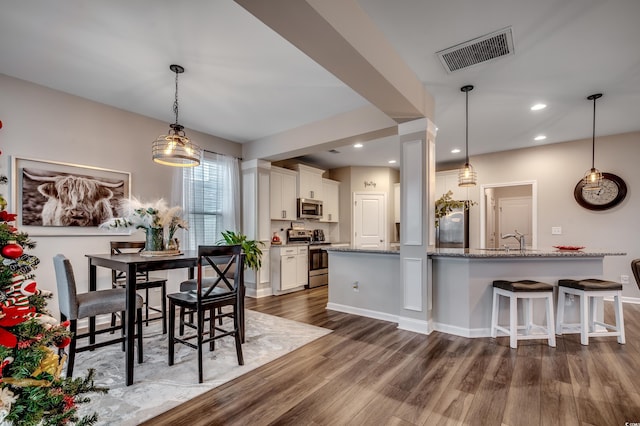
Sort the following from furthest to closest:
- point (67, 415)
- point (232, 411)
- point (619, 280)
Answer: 1. point (619, 280)
2. point (232, 411)
3. point (67, 415)

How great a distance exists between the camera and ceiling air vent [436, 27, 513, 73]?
96.2 inches

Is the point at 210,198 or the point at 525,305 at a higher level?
the point at 210,198

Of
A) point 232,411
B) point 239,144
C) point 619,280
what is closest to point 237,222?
point 239,144

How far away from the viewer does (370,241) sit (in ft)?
24.0

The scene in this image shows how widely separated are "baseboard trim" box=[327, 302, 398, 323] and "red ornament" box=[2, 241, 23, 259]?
3.56 meters

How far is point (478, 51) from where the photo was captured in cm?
264

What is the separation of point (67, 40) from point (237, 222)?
325 cm

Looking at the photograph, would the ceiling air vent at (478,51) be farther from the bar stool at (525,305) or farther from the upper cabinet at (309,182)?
the upper cabinet at (309,182)

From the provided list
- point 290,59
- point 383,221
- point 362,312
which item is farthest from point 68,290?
point 383,221

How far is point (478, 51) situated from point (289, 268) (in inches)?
166

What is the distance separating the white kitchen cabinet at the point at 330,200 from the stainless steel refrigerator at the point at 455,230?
7.93 feet

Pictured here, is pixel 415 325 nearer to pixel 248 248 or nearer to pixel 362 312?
pixel 362 312

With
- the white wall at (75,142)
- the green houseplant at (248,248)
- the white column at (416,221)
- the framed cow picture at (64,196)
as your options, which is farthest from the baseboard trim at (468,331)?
the framed cow picture at (64,196)

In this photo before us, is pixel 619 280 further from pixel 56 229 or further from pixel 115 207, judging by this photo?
pixel 56 229
